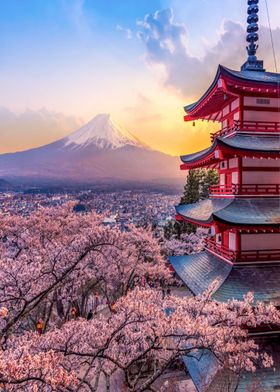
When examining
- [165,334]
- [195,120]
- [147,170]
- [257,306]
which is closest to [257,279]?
[257,306]

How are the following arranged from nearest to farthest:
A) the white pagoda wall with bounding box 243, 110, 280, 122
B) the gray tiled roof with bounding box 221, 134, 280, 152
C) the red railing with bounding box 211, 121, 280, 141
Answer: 1. the gray tiled roof with bounding box 221, 134, 280, 152
2. the red railing with bounding box 211, 121, 280, 141
3. the white pagoda wall with bounding box 243, 110, 280, 122

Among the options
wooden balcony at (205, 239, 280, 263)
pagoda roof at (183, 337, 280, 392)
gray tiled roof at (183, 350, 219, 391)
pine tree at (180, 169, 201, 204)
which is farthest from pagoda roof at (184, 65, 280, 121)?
pine tree at (180, 169, 201, 204)

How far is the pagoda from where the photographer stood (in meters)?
9.11

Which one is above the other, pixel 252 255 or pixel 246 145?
pixel 246 145

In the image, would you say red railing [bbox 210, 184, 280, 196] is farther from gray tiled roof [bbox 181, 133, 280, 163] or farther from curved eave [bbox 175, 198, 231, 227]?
gray tiled roof [bbox 181, 133, 280, 163]

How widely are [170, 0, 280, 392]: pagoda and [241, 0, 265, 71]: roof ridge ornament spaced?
0.05m

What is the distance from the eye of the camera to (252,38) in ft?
42.9

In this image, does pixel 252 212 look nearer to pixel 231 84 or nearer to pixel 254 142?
pixel 254 142

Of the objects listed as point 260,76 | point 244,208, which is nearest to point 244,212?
point 244,208

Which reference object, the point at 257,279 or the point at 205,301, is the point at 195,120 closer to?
the point at 257,279

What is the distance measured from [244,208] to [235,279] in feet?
7.86

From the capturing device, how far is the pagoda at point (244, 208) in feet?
29.9

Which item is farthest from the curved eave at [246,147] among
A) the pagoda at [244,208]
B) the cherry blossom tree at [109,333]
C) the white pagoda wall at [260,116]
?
the cherry blossom tree at [109,333]

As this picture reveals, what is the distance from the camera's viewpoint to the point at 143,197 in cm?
11388
